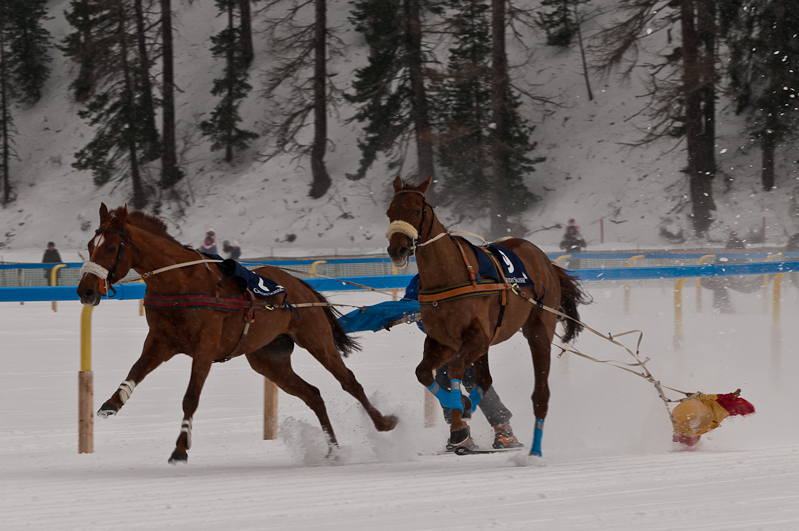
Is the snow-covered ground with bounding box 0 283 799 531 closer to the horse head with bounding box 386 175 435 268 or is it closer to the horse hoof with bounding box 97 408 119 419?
the horse hoof with bounding box 97 408 119 419

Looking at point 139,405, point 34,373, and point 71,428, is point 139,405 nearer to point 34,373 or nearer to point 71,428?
point 71,428

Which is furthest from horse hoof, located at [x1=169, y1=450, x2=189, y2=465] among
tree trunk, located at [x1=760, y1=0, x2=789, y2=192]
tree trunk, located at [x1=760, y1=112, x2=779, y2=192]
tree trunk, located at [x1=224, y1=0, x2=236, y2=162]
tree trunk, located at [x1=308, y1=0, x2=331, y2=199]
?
tree trunk, located at [x1=224, y1=0, x2=236, y2=162]

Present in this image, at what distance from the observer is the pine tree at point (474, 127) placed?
2630 centimetres

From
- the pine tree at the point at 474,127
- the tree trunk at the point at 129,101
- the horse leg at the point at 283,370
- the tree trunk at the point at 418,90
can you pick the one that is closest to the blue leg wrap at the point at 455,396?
the horse leg at the point at 283,370

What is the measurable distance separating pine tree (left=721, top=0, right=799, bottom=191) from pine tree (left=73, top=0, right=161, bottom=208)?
64.8ft

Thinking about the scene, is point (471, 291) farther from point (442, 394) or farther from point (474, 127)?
point (474, 127)

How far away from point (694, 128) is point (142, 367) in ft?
70.7

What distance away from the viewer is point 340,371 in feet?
19.5

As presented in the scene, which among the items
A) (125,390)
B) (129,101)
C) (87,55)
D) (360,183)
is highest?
(87,55)

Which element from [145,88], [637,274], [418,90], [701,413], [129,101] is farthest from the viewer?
[129,101]

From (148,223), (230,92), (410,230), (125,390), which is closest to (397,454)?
(410,230)

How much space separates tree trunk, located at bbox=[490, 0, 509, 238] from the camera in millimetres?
25000

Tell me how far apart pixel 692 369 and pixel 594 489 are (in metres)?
5.02

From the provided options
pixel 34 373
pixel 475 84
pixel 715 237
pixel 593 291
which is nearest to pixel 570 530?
pixel 34 373
